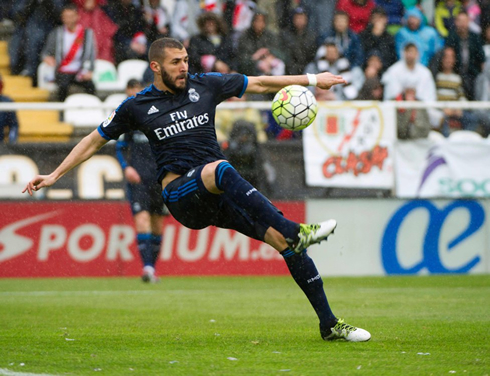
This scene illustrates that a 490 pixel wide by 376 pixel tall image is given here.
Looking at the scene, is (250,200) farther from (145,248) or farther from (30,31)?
(30,31)

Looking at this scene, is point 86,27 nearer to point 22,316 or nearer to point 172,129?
point 22,316

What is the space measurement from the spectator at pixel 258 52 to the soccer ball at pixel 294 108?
807 centimetres

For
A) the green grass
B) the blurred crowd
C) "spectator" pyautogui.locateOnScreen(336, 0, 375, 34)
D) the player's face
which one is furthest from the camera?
"spectator" pyautogui.locateOnScreen(336, 0, 375, 34)

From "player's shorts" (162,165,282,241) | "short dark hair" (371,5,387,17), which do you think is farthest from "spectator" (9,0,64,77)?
"player's shorts" (162,165,282,241)

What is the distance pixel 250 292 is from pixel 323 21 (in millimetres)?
7448

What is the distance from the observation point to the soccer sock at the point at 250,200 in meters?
5.85

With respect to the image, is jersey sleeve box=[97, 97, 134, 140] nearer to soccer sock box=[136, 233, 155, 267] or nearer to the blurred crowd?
soccer sock box=[136, 233, 155, 267]

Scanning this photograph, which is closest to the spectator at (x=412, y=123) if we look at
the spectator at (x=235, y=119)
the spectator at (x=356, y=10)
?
the spectator at (x=235, y=119)

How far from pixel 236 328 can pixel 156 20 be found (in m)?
9.69

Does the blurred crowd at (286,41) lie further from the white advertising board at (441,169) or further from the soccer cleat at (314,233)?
the soccer cleat at (314,233)

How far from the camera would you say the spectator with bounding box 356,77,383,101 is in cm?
1495

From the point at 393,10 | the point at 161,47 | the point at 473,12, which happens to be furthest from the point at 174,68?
the point at 473,12

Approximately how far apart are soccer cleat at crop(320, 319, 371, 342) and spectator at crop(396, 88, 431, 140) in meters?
7.57

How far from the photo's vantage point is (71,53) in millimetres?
15023
